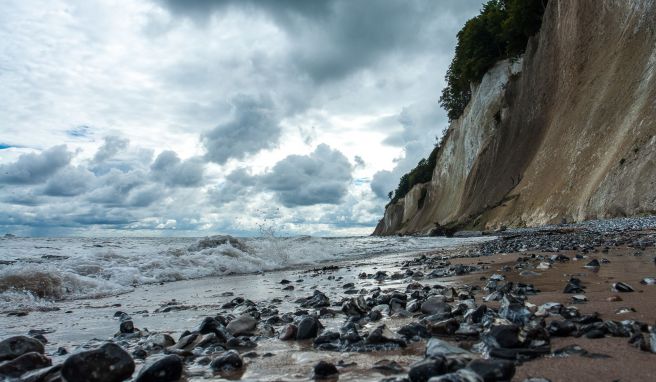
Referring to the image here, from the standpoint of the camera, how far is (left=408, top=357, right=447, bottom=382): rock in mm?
2176

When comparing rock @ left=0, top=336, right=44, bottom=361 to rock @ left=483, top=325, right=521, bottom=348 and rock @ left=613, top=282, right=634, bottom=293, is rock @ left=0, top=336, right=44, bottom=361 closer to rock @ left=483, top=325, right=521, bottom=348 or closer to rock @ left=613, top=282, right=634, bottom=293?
rock @ left=483, top=325, right=521, bottom=348

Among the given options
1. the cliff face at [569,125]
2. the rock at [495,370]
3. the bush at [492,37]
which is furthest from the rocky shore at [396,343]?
the bush at [492,37]

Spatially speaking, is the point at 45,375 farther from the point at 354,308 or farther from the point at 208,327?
the point at 354,308

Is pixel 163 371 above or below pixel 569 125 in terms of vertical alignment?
below

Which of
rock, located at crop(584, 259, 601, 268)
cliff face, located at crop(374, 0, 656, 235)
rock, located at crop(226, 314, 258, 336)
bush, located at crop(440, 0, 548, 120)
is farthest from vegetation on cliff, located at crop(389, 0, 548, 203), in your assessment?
rock, located at crop(226, 314, 258, 336)

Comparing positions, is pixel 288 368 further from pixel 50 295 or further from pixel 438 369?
pixel 50 295

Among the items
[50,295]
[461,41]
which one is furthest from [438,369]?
[461,41]

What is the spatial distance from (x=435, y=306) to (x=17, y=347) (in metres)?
3.64

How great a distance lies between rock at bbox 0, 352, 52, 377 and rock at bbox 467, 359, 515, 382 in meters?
3.02

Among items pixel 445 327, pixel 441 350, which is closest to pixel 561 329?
pixel 445 327

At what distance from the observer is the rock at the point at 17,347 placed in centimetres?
346

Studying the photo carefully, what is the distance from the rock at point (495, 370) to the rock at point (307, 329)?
185cm

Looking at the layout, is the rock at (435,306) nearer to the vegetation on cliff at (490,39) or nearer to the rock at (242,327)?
→ the rock at (242,327)

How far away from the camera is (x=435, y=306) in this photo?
4.39m
